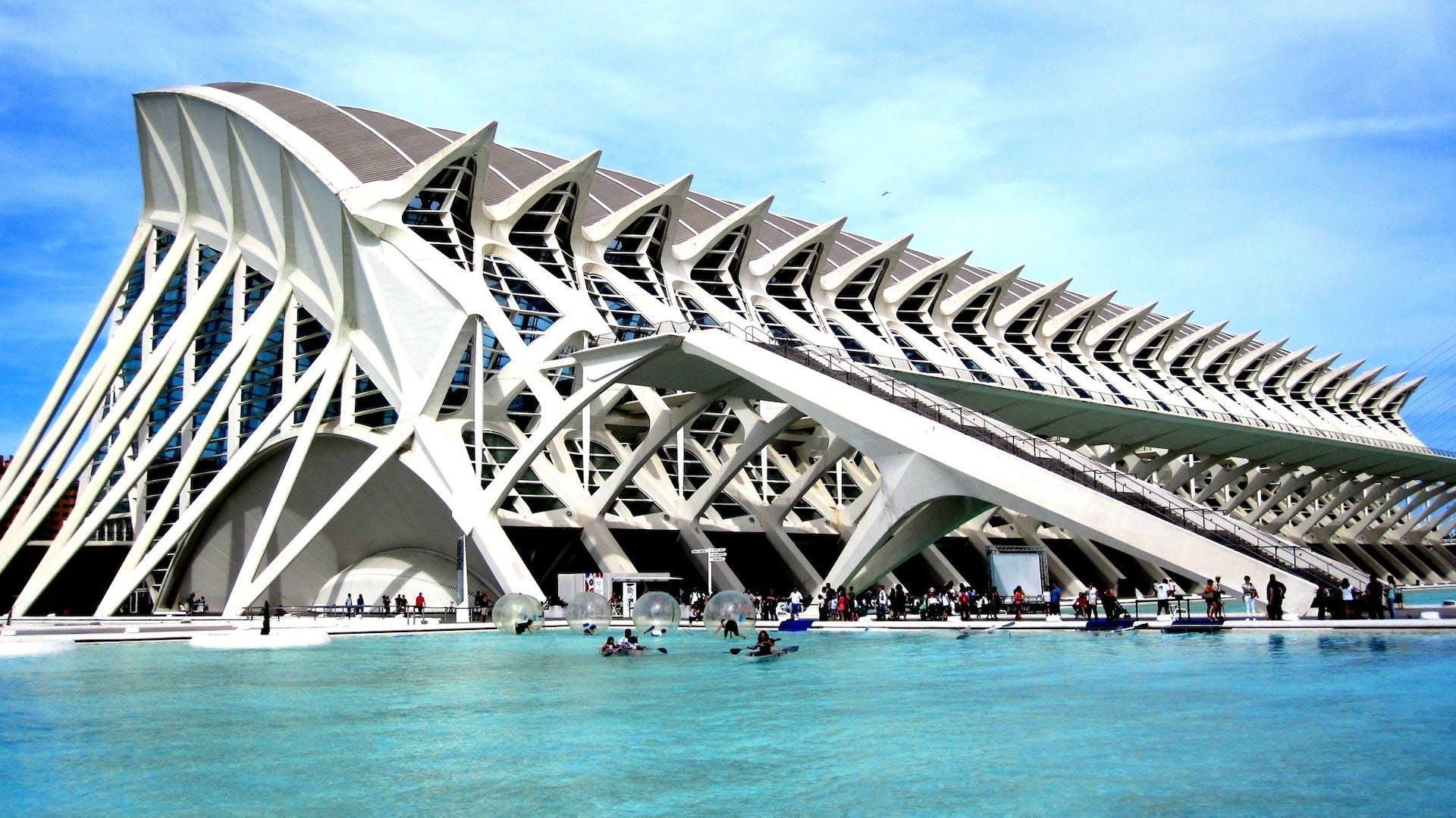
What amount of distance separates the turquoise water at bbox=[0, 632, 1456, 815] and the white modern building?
459 inches

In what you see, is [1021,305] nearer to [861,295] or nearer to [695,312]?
[861,295]

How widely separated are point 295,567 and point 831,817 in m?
39.5

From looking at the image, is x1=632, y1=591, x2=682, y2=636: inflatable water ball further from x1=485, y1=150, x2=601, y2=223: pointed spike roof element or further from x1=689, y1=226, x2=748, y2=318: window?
x1=689, y1=226, x2=748, y2=318: window

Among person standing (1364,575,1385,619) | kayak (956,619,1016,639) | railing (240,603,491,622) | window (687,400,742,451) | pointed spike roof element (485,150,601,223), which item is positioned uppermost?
pointed spike roof element (485,150,601,223)

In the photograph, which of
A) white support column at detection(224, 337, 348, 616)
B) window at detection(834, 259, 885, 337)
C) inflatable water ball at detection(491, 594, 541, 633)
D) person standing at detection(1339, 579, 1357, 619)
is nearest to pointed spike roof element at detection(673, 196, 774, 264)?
window at detection(834, 259, 885, 337)

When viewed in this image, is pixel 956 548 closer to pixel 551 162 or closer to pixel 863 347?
pixel 863 347

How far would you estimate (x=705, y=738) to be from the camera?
40.5ft

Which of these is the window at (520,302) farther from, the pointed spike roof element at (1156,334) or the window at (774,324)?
the pointed spike roof element at (1156,334)

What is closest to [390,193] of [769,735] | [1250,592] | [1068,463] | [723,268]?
[723,268]

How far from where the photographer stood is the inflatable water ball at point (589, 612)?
98.6 feet

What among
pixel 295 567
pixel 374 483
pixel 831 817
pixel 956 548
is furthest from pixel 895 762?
pixel 956 548

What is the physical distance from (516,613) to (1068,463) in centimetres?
1408

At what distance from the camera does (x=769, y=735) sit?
1239 centimetres

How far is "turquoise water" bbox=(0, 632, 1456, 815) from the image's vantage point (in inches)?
372
